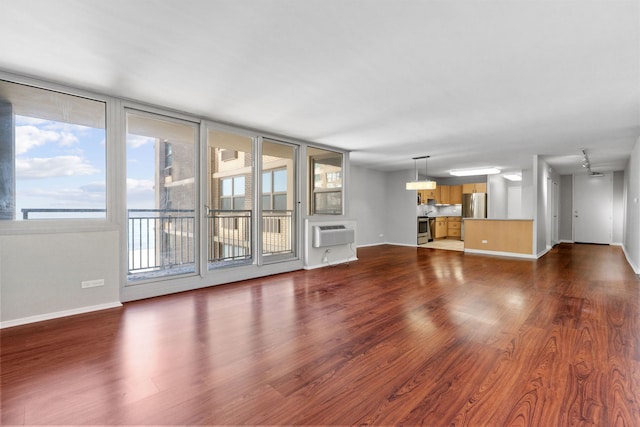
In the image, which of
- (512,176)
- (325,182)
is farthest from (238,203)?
(512,176)

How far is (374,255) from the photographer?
7.45 meters

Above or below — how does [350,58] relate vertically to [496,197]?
above

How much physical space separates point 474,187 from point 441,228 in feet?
6.16

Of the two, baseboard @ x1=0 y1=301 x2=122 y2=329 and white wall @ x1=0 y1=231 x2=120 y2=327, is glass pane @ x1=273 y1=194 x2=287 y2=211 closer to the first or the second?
white wall @ x1=0 y1=231 x2=120 y2=327

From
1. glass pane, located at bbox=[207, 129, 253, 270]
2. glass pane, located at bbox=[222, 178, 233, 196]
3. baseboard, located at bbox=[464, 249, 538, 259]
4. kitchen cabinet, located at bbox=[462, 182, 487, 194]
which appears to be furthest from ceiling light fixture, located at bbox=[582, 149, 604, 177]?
glass pane, located at bbox=[222, 178, 233, 196]

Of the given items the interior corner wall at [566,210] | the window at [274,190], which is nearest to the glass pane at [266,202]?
the window at [274,190]

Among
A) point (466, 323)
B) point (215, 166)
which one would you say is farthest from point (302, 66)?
point (466, 323)

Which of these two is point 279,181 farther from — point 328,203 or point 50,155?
point 50,155

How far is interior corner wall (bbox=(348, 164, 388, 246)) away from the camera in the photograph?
8.74 m

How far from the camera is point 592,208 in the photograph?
9.48 metres

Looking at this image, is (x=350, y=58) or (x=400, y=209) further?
(x=400, y=209)

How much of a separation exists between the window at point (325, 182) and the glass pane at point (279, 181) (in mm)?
604

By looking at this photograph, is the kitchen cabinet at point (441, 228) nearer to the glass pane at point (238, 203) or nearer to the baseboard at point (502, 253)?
the baseboard at point (502, 253)

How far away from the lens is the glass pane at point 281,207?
546cm
